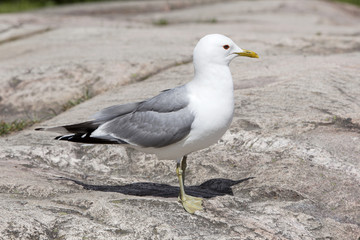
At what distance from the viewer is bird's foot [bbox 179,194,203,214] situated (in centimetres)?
363

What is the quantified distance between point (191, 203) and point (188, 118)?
540 millimetres

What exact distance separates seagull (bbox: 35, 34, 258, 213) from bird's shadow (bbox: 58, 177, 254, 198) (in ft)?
0.90

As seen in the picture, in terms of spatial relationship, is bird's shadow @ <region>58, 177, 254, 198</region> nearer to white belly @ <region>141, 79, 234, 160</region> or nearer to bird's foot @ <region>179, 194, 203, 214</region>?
bird's foot @ <region>179, 194, 203, 214</region>

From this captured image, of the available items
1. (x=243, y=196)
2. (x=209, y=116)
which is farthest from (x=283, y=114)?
(x=209, y=116)

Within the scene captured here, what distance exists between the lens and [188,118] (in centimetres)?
363

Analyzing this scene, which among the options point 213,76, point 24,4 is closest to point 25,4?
point 24,4

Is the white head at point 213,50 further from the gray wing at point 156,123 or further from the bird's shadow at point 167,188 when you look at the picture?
the bird's shadow at point 167,188

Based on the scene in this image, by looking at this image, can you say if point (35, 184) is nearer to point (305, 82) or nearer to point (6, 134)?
point (6, 134)

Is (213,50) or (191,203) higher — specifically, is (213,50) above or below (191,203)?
above

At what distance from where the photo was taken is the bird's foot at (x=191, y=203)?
11.9ft

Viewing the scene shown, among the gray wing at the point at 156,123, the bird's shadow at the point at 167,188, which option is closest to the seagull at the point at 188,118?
the gray wing at the point at 156,123

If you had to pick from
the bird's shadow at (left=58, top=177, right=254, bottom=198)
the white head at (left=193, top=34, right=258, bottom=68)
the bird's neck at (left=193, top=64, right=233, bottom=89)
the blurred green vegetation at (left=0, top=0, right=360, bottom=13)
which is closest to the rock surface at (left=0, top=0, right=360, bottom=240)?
the bird's shadow at (left=58, top=177, right=254, bottom=198)

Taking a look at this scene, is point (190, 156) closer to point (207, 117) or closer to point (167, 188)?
point (167, 188)

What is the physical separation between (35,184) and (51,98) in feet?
9.09
